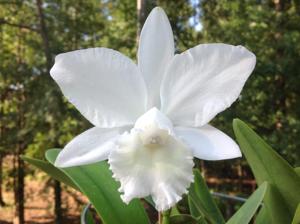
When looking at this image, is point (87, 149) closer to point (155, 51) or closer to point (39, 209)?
point (155, 51)

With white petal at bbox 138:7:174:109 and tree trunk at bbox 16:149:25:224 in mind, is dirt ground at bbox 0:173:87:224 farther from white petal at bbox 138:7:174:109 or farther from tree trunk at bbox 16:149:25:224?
white petal at bbox 138:7:174:109

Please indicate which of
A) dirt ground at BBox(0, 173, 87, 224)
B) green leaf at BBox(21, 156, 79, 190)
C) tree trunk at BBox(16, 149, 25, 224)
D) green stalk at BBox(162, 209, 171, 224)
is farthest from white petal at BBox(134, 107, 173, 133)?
tree trunk at BBox(16, 149, 25, 224)

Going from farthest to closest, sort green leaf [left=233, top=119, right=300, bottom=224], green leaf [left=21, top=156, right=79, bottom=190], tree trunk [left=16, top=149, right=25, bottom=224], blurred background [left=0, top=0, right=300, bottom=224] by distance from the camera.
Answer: tree trunk [left=16, top=149, right=25, bottom=224], blurred background [left=0, top=0, right=300, bottom=224], green leaf [left=21, top=156, right=79, bottom=190], green leaf [left=233, top=119, right=300, bottom=224]

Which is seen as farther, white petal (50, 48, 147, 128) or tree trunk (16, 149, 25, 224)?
tree trunk (16, 149, 25, 224)

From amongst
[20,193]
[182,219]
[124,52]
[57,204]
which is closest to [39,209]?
[20,193]

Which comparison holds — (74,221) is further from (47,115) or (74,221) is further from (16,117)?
(47,115)

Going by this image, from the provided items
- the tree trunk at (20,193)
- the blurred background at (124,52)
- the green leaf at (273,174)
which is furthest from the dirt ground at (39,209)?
the green leaf at (273,174)

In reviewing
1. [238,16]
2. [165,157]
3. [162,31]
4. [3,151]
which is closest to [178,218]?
[165,157]
